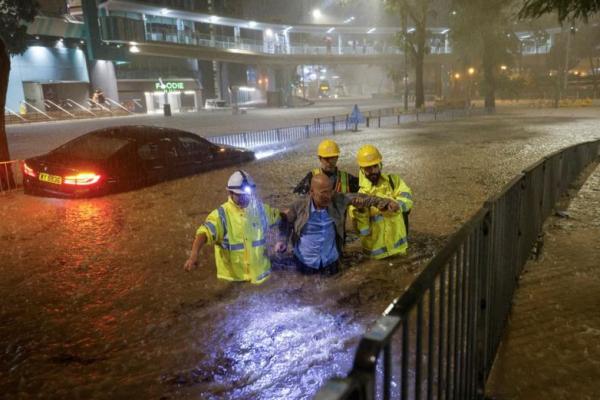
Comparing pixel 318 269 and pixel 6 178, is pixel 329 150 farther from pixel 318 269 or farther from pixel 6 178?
pixel 6 178

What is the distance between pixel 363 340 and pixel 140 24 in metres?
46.5

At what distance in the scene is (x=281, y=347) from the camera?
3.90 meters

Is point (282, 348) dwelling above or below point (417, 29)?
below

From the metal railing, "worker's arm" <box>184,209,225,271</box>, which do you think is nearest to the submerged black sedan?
"worker's arm" <box>184,209,225,271</box>

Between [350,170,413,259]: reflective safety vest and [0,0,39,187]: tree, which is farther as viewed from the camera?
[0,0,39,187]: tree

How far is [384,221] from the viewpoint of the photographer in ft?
18.4

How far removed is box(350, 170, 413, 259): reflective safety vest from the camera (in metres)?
5.42

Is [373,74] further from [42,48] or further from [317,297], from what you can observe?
[317,297]

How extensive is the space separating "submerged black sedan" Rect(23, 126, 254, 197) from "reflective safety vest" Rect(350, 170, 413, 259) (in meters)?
5.74

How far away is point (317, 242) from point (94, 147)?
20.9 feet

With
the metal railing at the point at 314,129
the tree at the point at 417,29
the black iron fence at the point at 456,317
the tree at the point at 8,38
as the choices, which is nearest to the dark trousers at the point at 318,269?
the black iron fence at the point at 456,317

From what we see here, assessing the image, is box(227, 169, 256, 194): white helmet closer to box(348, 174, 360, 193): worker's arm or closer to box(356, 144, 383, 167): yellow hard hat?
box(356, 144, 383, 167): yellow hard hat

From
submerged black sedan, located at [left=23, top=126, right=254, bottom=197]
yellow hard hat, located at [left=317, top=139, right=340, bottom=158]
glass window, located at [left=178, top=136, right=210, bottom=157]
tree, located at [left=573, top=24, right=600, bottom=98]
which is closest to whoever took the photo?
yellow hard hat, located at [left=317, top=139, right=340, bottom=158]

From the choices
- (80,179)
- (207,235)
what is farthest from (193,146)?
(207,235)
